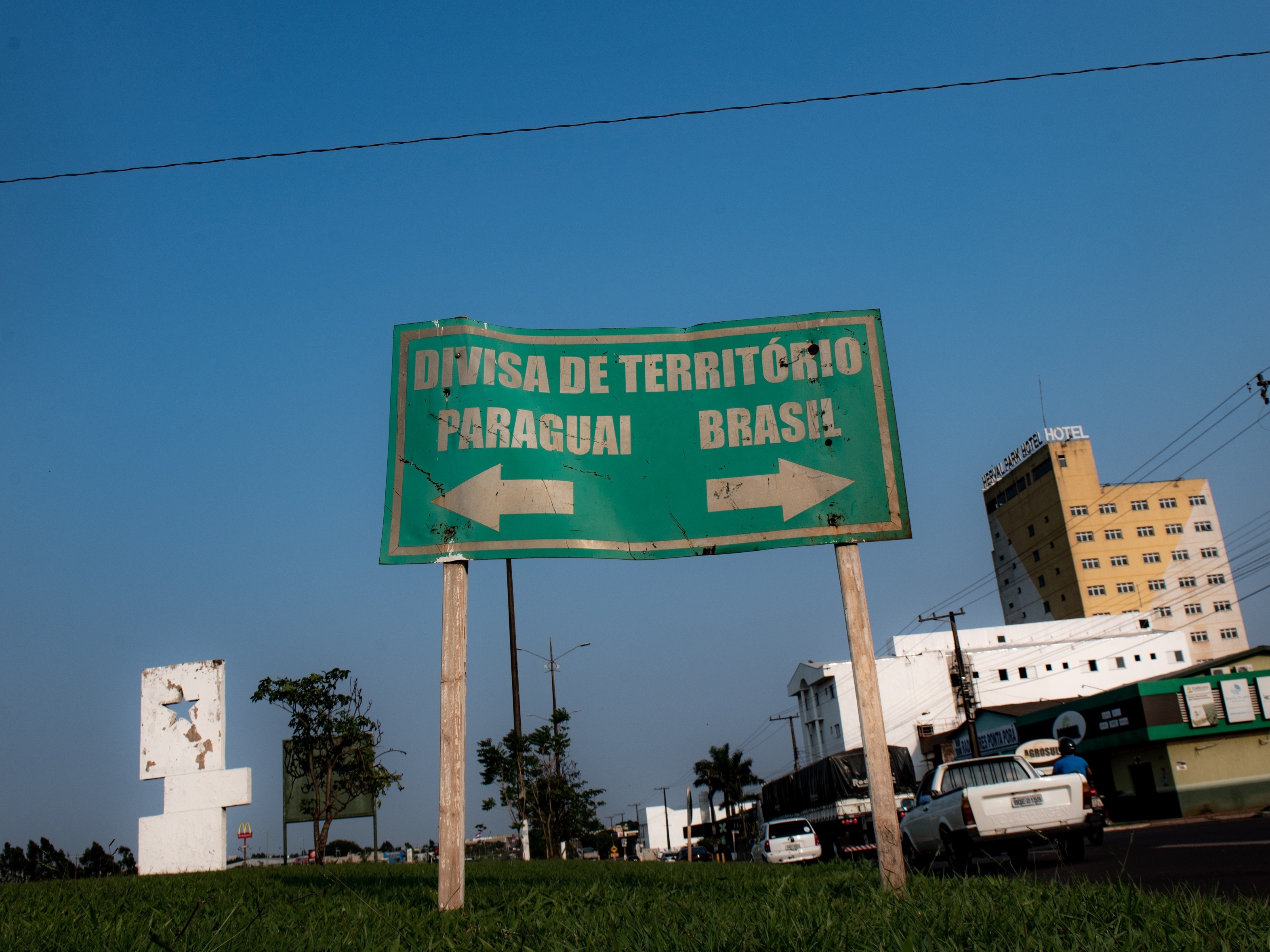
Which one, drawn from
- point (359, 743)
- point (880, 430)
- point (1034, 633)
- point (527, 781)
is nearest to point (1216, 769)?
point (527, 781)

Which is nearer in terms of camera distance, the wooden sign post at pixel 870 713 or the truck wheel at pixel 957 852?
Result: the wooden sign post at pixel 870 713

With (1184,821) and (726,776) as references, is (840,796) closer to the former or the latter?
(1184,821)

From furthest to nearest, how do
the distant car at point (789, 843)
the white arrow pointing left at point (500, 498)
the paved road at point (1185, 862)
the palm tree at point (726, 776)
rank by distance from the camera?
the palm tree at point (726, 776) → the distant car at point (789, 843) → the paved road at point (1185, 862) → the white arrow pointing left at point (500, 498)

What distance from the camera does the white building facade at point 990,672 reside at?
79688mm

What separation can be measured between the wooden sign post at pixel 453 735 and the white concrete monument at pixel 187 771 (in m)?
9.24

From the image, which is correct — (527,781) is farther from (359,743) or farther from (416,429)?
(416,429)

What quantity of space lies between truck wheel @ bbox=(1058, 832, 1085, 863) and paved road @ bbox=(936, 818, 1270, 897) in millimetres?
121

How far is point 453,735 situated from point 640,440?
2.48 meters

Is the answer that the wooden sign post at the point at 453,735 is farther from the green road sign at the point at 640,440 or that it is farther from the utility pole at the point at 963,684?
the utility pole at the point at 963,684

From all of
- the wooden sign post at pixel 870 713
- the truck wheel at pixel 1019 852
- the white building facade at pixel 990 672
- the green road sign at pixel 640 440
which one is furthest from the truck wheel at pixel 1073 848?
the white building facade at pixel 990 672

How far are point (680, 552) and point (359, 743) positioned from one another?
25003mm

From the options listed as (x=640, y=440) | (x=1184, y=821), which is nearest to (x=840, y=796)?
(x=1184, y=821)

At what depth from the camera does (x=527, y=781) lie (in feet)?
133

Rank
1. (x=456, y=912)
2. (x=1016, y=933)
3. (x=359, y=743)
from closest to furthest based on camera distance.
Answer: (x=1016, y=933) → (x=456, y=912) → (x=359, y=743)
